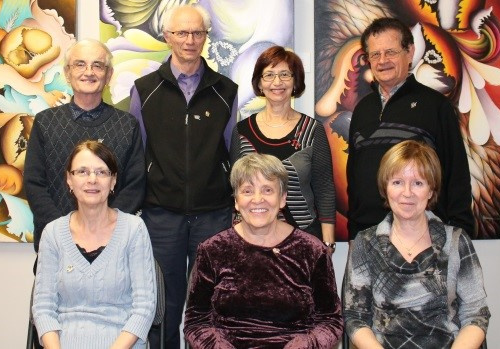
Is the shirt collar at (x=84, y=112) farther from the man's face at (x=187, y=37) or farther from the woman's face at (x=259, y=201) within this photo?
the woman's face at (x=259, y=201)

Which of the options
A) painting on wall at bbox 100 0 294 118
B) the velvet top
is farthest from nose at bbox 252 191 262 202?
painting on wall at bbox 100 0 294 118

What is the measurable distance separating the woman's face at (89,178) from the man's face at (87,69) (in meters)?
0.53

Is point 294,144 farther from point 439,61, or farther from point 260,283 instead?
point 439,61

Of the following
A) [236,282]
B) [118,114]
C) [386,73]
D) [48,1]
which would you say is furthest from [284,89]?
[48,1]

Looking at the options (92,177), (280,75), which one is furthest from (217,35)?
(92,177)

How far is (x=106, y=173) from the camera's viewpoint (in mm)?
2584

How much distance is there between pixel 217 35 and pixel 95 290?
6.03 feet

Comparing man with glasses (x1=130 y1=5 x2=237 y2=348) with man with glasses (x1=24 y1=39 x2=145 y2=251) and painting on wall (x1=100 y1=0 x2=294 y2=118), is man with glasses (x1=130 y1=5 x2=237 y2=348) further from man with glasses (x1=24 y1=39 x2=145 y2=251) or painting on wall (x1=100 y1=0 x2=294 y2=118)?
painting on wall (x1=100 y1=0 x2=294 y2=118)

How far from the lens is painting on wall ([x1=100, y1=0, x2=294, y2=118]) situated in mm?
3734

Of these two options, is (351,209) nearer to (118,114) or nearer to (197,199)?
(197,199)

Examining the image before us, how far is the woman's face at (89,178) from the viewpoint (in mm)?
2539

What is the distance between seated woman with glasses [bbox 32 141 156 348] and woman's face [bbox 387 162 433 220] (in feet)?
3.27

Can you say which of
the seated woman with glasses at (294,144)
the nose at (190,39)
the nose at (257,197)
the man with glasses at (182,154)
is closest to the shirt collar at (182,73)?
the man with glasses at (182,154)

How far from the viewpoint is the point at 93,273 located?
250 cm
